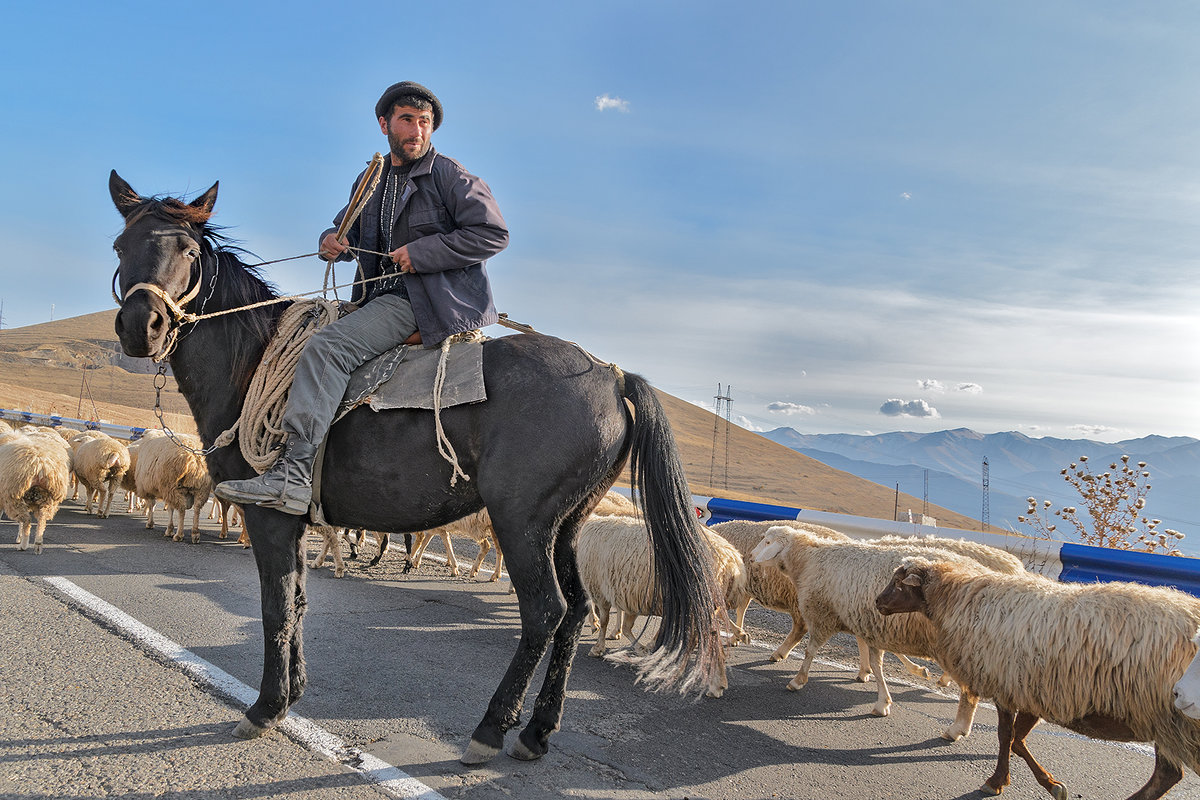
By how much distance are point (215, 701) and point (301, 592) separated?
0.86 m

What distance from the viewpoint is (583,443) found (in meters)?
3.61

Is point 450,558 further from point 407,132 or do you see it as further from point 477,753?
point 407,132

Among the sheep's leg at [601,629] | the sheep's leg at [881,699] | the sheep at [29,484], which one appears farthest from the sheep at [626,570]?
the sheep at [29,484]

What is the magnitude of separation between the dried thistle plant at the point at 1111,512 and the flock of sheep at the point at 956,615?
10.7 ft

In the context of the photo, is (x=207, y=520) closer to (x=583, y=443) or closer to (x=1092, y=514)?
(x=583, y=443)

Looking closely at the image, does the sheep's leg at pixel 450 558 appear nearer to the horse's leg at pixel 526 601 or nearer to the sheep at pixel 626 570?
the sheep at pixel 626 570

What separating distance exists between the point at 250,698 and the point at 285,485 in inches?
61.6

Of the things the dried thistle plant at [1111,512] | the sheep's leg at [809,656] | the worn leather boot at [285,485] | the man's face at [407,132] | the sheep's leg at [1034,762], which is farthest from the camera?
the dried thistle plant at [1111,512]

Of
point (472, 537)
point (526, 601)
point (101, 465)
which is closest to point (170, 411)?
point (101, 465)

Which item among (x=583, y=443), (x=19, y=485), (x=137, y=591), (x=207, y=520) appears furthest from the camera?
(x=207, y=520)

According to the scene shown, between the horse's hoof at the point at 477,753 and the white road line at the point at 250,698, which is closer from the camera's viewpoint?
the white road line at the point at 250,698

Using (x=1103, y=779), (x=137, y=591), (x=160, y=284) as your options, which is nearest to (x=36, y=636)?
(x=137, y=591)

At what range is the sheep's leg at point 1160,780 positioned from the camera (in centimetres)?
364

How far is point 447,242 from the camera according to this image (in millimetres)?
3824
